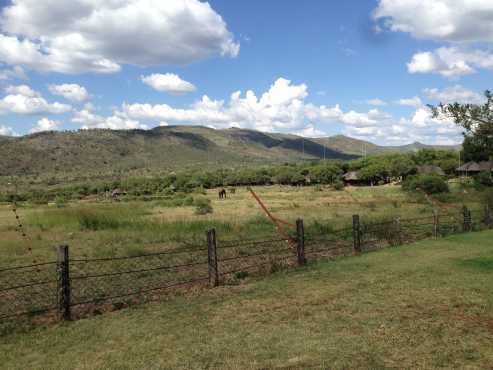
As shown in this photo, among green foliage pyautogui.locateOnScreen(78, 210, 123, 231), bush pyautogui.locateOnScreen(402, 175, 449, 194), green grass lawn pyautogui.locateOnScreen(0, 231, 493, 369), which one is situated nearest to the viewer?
green grass lawn pyautogui.locateOnScreen(0, 231, 493, 369)

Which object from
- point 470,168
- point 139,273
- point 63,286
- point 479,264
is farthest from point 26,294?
point 470,168

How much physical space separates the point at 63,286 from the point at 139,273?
4.53 metres

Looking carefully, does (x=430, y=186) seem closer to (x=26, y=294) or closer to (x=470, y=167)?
(x=470, y=167)

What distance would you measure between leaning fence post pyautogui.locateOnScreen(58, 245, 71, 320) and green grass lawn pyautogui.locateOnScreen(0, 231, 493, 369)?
1.47 ft

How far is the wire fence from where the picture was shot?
9.63 metres

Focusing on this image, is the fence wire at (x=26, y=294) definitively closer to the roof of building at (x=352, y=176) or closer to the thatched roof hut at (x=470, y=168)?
the thatched roof hut at (x=470, y=168)

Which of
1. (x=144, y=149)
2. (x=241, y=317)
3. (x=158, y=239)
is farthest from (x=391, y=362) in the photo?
(x=144, y=149)

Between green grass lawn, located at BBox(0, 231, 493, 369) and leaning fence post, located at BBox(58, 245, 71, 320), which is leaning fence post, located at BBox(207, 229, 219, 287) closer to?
green grass lawn, located at BBox(0, 231, 493, 369)

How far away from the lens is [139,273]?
1342 centimetres

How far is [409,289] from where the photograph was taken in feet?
32.4

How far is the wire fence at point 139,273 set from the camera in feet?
31.6

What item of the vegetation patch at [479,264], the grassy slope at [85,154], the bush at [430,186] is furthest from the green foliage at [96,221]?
the grassy slope at [85,154]

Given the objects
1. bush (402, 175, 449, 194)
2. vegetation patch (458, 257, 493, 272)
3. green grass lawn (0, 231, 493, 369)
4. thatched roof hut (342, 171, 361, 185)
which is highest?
thatched roof hut (342, 171, 361, 185)

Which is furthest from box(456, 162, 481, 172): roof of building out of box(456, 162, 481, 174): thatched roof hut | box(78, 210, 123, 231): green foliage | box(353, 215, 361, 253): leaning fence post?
box(353, 215, 361, 253): leaning fence post
